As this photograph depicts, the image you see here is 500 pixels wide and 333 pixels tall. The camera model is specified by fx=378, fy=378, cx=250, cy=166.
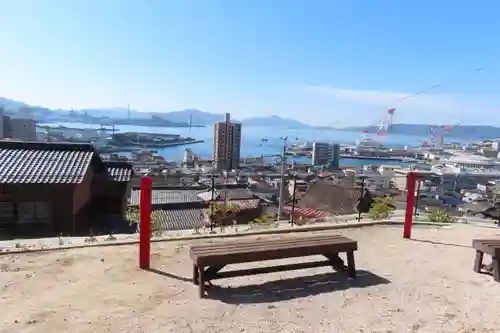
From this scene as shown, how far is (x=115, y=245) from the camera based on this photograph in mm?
4926

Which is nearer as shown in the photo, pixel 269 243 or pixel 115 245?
pixel 269 243

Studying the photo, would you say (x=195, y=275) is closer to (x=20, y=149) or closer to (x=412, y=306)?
(x=412, y=306)

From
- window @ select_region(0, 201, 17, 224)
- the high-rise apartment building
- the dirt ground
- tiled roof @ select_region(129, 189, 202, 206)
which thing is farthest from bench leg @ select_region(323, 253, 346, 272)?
the high-rise apartment building

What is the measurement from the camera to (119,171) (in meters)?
9.62

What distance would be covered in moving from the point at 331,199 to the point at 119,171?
1012 centimetres

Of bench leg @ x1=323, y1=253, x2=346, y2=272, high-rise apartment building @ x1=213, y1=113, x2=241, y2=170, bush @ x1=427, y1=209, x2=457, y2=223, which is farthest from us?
high-rise apartment building @ x1=213, y1=113, x2=241, y2=170

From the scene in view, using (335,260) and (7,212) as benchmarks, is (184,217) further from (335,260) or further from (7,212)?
(335,260)

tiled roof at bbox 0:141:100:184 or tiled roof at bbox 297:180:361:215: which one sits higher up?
tiled roof at bbox 0:141:100:184

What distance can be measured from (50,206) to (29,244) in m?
2.66

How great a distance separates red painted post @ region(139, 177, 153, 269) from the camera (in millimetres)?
3893

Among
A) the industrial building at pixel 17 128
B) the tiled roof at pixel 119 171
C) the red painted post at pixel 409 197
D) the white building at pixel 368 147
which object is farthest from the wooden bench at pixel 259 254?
the white building at pixel 368 147

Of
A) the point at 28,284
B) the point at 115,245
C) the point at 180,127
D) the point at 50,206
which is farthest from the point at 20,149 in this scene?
the point at 180,127

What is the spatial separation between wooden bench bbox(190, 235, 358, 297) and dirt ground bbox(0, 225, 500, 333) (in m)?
0.16

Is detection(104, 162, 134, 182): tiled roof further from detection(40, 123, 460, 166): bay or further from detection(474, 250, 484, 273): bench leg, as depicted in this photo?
detection(40, 123, 460, 166): bay
